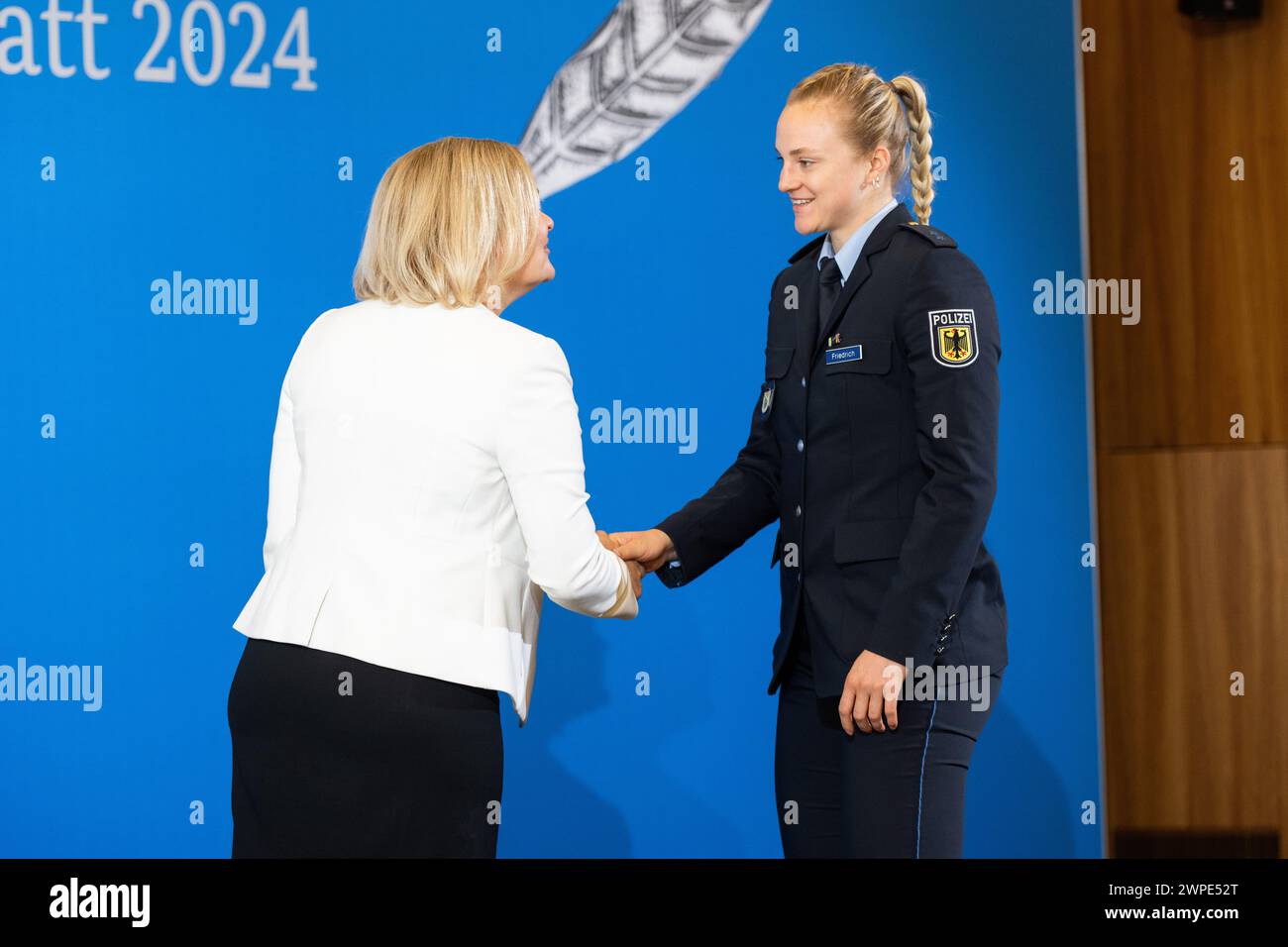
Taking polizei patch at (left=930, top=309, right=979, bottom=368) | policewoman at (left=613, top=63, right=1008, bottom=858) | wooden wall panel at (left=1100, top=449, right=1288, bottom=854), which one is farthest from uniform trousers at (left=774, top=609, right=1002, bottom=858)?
wooden wall panel at (left=1100, top=449, right=1288, bottom=854)

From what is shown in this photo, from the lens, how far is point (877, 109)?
203cm

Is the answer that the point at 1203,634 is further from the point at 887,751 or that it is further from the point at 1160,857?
A: the point at 887,751

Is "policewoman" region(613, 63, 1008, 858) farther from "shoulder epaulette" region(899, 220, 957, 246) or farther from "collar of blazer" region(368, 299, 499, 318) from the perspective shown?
"collar of blazer" region(368, 299, 499, 318)

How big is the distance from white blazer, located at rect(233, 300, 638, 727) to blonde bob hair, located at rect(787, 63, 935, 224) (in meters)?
0.65

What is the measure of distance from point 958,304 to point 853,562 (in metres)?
0.39

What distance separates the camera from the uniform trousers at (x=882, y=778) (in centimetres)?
183

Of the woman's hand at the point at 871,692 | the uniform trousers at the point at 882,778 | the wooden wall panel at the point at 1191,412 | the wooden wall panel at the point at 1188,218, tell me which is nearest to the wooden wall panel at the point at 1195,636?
the wooden wall panel at the point at 1191,412

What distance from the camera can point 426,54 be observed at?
3.01m

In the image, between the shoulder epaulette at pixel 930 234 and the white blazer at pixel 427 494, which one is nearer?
the white blazer at pixel 427 494

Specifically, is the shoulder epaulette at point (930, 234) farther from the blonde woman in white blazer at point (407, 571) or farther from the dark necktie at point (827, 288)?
the blonde woman in white blazer at point (407, 571)

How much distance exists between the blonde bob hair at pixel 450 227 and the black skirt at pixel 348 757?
0.49 meters

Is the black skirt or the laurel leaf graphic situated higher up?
the laurel leaf graphic

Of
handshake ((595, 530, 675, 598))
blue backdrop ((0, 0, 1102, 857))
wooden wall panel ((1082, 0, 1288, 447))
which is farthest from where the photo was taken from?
wooden wall panel ((1082, 0, 1288, 447))

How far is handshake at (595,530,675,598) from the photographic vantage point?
2.28m
